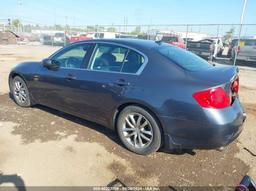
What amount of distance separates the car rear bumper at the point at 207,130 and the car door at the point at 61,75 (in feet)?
6.04

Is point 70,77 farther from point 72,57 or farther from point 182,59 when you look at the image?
point 182,59

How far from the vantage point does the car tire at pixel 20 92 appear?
5.08m

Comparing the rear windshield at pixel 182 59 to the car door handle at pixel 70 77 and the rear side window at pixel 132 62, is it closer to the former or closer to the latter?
the rear side window at pixel 132 62

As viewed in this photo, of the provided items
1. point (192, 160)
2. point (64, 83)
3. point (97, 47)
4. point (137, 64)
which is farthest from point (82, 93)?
point (192, 160)

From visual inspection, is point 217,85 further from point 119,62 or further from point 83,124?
point 83,124

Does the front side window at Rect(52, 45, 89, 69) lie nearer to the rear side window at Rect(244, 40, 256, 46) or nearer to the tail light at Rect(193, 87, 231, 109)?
the tail light at Rect(193, 87, 231, 109)

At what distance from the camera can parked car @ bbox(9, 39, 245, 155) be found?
9.41 ft

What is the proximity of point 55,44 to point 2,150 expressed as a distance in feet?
101

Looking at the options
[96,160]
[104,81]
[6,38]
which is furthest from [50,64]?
[6,38]

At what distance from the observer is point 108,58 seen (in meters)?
3.81

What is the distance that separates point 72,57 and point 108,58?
33.9 inches

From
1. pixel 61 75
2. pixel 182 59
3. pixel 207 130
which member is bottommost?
pixel 207 130

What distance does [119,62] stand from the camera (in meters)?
3.62

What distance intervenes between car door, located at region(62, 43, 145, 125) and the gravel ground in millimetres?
440
